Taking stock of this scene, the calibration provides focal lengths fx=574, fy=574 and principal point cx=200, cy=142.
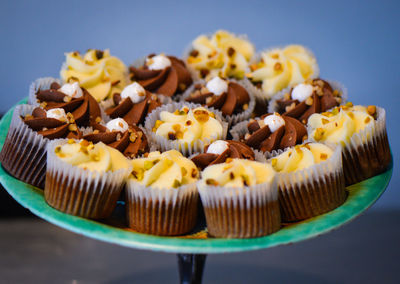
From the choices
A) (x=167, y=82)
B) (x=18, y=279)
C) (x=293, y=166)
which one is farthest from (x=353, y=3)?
(x=18, y=279)

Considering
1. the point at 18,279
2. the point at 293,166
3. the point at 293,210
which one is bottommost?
the point at 18,279

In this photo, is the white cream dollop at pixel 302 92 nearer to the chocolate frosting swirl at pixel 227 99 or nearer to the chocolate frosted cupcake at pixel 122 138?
the chocolate frosting swirl at pixel 227 99

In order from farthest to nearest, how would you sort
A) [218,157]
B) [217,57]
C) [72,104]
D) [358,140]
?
[217,57] < [72,104] < [358,140] < [218,157]

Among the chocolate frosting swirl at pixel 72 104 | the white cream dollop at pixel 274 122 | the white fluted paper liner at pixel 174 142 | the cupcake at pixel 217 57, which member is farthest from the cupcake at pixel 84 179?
the cupcake at pixel 217 57

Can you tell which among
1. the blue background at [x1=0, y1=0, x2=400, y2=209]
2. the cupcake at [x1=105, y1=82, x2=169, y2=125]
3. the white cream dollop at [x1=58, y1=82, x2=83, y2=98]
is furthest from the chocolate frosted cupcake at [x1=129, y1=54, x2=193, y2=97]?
the blue background at [x1=0, y1=0, x2=400, y2=209]

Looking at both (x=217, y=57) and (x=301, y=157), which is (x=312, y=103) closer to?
(x=301, y=157)

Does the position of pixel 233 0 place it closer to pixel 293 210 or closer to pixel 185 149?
pixel 185 149

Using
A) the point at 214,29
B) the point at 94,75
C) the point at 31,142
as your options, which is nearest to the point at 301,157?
the point at 31,142

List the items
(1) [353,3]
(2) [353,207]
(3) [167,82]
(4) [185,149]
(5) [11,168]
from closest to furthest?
1. (2) [353,207]
2. (5) [11,168]
3. (4) [185,149]
4. (3) [167,82]
5. (1) [353,3]

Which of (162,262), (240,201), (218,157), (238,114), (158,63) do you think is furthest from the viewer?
(162,262)
